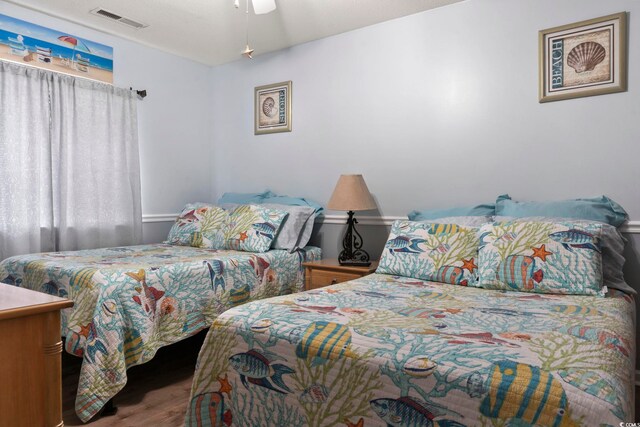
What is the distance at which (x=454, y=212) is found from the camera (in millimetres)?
2881

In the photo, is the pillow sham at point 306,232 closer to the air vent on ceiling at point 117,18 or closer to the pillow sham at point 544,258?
the pillow sham at point 544,258

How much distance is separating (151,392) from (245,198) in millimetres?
1945

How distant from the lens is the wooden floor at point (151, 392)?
2109 millimetres

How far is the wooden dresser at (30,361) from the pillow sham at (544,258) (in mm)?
1794

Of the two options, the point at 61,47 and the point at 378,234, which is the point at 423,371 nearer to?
the point at 378,234

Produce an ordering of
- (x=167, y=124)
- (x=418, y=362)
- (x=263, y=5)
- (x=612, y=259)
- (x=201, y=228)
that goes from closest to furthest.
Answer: (x=418, y=362) < (x=612, y=259) < (x=263, y=5) < (x=201, y=228) < (x=167, y=124)

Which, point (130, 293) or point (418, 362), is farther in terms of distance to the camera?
point (130, 293)

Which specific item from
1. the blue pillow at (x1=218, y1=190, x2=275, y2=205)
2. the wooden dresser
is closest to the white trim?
the blue pillow at (x1=218, y1=190, x2=275, y2=205)

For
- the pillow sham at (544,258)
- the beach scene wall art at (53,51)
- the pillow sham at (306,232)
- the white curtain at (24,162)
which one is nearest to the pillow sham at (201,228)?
the pillow sham at (306,232)

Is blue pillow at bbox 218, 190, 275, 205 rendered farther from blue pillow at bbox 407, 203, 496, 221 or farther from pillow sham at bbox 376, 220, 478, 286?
pillow sham at bbox 376, 220, 478, 286

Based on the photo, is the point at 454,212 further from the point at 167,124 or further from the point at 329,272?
the point at 167,124

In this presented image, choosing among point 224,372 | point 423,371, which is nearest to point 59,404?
point 224,372

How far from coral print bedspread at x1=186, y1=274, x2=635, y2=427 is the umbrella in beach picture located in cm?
282

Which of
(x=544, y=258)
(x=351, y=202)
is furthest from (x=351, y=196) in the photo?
(x=544, y=258)
